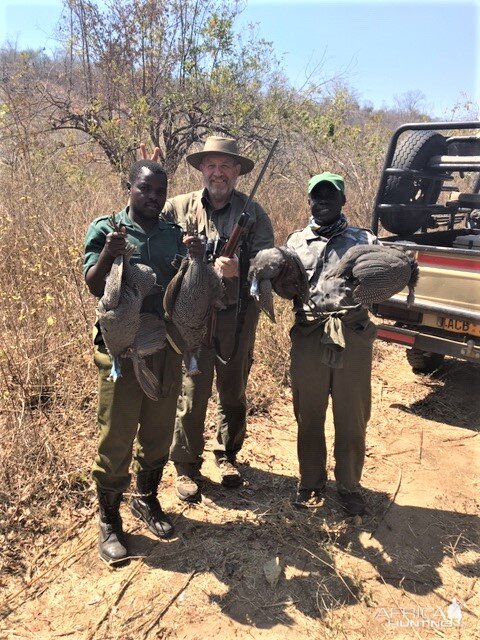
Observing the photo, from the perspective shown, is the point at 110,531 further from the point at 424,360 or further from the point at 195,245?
the point at 424,360

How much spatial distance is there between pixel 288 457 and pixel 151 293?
1.87 meters

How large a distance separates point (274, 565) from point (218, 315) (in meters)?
1.35

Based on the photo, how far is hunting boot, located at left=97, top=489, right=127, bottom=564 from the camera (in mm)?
2557

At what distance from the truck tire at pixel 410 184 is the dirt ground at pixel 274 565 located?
2256mm

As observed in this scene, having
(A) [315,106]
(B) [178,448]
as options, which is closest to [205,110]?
(A) [315,106]

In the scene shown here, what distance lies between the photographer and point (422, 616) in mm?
2326

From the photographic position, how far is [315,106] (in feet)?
30.9

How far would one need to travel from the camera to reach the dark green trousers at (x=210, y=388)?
2965 mm

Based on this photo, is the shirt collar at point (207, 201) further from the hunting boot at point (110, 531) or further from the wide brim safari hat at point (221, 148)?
the hunting boot at point (110, 531)

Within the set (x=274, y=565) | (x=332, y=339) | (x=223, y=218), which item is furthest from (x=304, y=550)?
(x=223, y=218)

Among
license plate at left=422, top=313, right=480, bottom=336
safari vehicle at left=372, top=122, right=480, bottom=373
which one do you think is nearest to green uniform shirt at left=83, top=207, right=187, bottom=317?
safari vehicle at left=372, top=122, right=480, bottom=373

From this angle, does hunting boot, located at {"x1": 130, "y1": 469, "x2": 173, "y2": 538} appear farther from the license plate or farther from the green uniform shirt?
the license plate

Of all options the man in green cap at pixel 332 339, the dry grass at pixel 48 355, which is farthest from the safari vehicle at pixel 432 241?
the dry grass at pixel 48 355

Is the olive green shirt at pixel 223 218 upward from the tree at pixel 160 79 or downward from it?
downward
